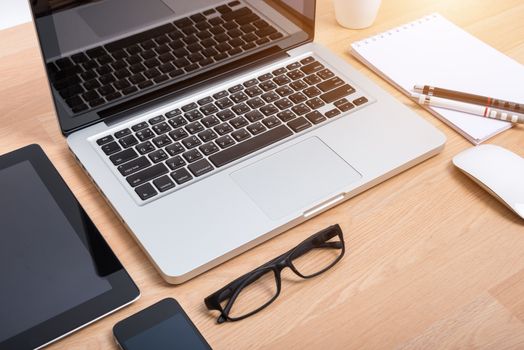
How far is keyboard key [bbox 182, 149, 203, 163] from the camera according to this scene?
0.85 metres

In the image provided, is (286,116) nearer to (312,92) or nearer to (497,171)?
(312,92)

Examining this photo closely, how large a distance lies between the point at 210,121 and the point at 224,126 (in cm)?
2

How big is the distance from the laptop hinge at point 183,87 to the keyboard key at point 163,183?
0.14 metres

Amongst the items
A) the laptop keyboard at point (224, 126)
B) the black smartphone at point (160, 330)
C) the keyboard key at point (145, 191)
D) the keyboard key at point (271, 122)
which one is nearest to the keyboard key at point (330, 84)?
the laptop keyboard at point (224, 126)

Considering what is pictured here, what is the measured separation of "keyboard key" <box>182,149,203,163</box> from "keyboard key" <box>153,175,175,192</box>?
0.14 ft

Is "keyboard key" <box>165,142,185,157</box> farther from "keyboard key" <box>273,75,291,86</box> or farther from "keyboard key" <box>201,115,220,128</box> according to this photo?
"keyboard key" <box>273,75,291,86</box>

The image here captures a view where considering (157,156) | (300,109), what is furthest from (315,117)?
(157,156)

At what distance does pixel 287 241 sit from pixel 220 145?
0.17 metres

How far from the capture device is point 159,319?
710 mm

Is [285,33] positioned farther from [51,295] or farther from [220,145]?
[51,295]

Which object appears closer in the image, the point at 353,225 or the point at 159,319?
the point at 159,319

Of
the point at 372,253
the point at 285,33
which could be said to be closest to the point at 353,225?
the point at 372,253

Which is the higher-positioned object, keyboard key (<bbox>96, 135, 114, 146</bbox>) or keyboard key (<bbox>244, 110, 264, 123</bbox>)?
keyboard key (<bbox>244, 110, 264, 123</bbox>)

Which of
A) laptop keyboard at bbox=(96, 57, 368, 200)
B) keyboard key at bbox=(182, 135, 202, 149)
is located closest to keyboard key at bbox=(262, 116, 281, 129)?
laptop keyboard at bbox=(96, 57, 368, 200)
